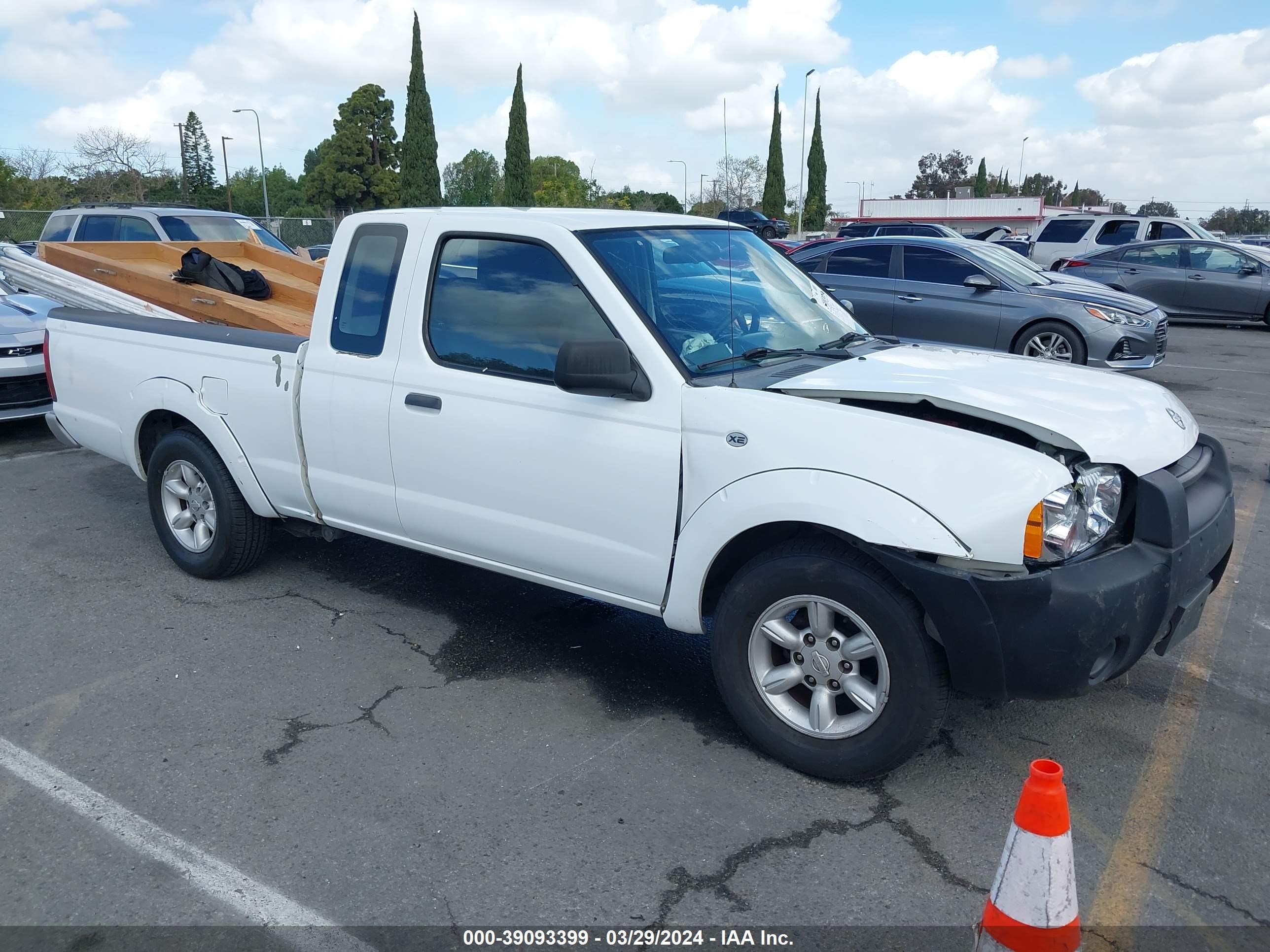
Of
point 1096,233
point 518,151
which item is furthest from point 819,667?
point 518,151

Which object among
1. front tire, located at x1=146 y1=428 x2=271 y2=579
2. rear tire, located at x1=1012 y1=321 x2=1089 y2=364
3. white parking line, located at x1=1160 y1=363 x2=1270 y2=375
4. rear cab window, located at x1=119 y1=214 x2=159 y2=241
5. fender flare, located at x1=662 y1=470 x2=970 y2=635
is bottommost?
white parking line, located at x1=1160 y1=363 x2=1270 y2=375

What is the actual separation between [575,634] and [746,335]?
1682mm

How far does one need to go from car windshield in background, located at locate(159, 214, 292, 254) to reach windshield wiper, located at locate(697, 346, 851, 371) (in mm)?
10643

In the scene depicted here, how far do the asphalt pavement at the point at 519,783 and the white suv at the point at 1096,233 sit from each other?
16471 millimetres

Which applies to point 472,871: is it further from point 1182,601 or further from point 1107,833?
point 1182,601

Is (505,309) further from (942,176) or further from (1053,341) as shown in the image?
(942,176)

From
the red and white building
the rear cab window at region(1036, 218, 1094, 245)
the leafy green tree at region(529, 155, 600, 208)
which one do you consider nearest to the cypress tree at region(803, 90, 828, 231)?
the red and white building

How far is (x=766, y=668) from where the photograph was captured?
3572mm

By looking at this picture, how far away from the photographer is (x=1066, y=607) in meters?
3.04

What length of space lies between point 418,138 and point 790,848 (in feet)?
174

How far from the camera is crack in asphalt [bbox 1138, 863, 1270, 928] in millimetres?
2812

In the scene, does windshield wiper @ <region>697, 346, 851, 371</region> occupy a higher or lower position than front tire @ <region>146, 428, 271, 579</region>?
higher

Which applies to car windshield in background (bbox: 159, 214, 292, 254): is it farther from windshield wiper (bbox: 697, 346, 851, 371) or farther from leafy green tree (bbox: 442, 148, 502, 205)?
leafy green tree (bbox: 442, 148, 502, 205)

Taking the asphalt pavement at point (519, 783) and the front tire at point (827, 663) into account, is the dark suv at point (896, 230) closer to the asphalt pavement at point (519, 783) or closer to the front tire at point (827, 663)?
the asphalt pavement at point (519, 783)
